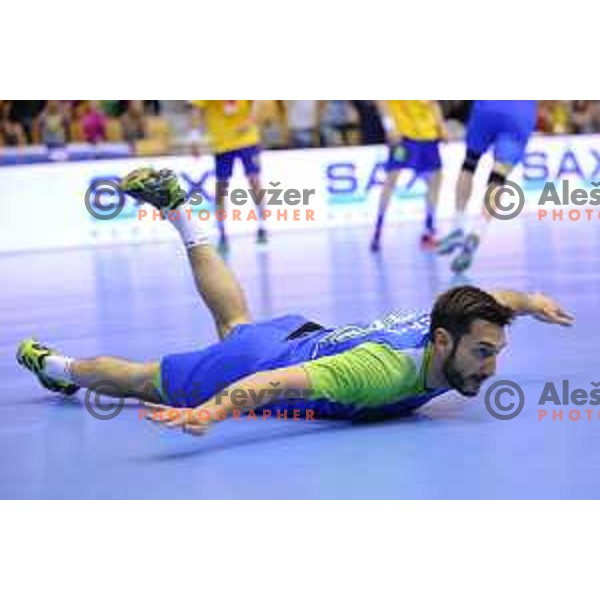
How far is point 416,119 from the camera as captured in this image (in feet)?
37.4

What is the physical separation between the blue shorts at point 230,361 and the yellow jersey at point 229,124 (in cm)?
705

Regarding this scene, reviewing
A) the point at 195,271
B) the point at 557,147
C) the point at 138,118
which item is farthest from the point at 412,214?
the point at 195,271

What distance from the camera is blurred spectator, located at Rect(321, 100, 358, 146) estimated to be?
15172mm

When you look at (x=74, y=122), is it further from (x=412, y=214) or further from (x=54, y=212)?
(x=412, y=214)

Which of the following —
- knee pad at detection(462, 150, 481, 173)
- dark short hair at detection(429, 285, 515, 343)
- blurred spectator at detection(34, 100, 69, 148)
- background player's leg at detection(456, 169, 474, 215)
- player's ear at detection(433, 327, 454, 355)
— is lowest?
player's ear at detection(433, 327, 454, 355)

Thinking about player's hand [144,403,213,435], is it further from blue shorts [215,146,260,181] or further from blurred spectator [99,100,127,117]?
blurred spectator [99,100,127,117]

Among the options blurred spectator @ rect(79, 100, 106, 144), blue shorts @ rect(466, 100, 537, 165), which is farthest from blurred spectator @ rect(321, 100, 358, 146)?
blue shorts @ rect(466, 100, 537, 165)

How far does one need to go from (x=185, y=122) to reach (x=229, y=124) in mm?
2782

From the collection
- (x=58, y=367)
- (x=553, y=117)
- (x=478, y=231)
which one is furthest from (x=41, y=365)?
(x=553, y=117)

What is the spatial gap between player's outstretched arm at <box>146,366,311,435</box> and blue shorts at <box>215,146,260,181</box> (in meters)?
7.90

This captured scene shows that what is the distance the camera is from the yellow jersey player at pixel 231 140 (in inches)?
453

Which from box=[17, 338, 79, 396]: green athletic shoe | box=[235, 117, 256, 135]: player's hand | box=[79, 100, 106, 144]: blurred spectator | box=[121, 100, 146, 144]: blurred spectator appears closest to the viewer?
box=[17, 338, 79, 396]: green athletic shoe

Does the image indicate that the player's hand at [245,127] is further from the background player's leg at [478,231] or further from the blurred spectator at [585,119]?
the blurred spectator at [585,119]

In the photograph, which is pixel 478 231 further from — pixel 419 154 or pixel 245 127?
pixel 245 127
